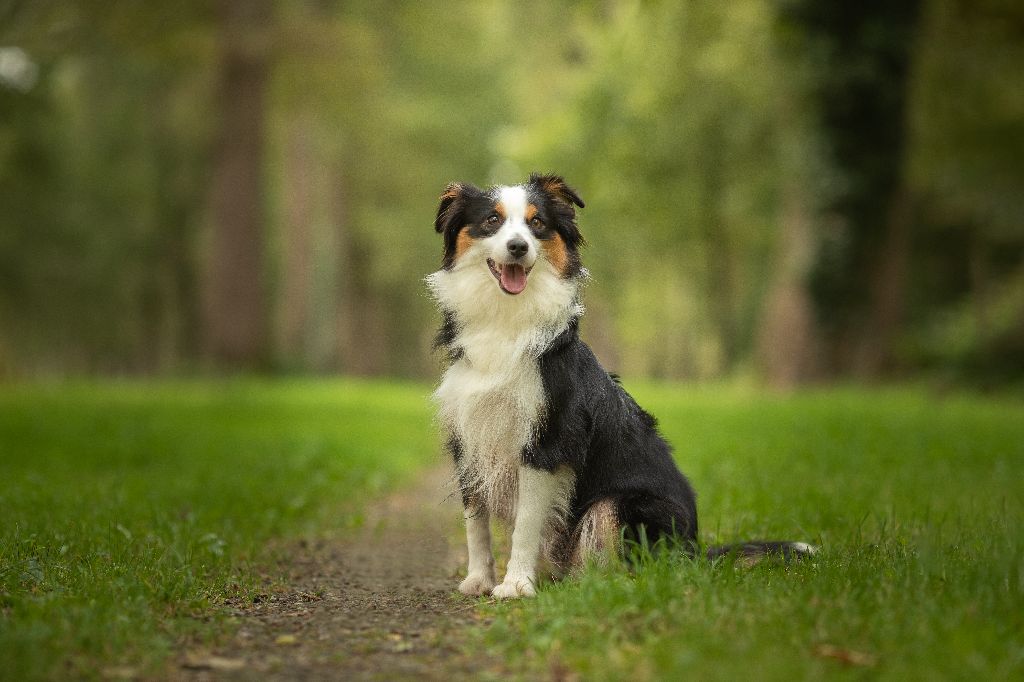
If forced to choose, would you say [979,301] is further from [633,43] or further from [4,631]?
[4,631]

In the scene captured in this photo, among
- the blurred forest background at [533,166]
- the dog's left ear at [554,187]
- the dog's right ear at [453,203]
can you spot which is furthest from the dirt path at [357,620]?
the blurred forest background at [533,166]

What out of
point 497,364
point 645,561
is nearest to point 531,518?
point 645,561

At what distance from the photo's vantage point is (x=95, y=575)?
15.0 ft

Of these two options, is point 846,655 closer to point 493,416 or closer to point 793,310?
point 493,416

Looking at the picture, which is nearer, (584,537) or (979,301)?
(584,537)

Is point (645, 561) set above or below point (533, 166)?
below

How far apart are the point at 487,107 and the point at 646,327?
11704 millimetres

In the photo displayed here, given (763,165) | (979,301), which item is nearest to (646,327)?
(763,165)

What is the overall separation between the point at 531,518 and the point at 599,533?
335 millimetres

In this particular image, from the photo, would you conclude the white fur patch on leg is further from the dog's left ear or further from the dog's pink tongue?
the dog's left ear

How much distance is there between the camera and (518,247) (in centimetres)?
464

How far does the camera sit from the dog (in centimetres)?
468

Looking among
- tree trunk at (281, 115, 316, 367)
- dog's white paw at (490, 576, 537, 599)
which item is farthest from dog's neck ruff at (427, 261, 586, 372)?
tree trunk at (281, 115, 316, 367)

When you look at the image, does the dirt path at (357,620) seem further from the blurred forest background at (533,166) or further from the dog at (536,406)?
the blurred forest background at (533,166)
